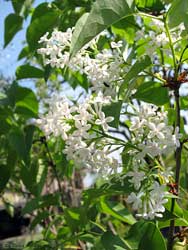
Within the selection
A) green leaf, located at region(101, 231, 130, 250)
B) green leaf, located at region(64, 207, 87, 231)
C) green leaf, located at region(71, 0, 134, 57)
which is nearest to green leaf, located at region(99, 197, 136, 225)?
green leaf, located at region(64, 207, 87, 231)

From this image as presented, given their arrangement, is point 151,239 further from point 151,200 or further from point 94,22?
point 94,22

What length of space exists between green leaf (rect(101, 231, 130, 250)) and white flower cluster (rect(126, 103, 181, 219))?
10 centimetres

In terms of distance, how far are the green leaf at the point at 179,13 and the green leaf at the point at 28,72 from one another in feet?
1.87

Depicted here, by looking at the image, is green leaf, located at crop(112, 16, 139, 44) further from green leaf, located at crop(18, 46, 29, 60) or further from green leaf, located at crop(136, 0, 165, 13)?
green leaf, located at crop(18, 46, 29, 60)

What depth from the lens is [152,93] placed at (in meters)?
0.81

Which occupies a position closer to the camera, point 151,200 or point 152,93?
point 151,200

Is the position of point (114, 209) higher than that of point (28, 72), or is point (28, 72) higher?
point (28, 72)

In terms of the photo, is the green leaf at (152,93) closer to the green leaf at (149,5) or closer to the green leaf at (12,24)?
the green leaf at (149,5)

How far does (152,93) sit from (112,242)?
0.24 metres

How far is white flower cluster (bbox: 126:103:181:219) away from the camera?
65 cm

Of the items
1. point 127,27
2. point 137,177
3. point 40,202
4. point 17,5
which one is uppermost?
point 17,5

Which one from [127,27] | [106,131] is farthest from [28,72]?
[106,131]

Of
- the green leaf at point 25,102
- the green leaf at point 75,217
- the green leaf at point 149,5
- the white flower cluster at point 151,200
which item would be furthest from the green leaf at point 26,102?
the white flower cluster at point 151,200

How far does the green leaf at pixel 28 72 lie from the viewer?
111cm
